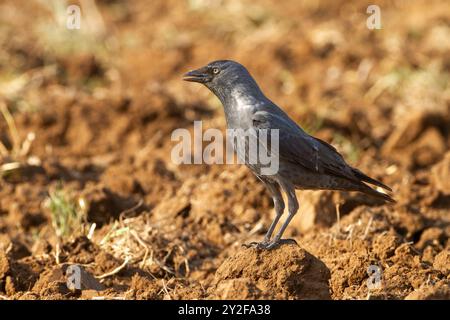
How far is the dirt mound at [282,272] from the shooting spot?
5.14 meters

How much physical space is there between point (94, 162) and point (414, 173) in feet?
11.6

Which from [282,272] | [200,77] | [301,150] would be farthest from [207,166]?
[282,272]

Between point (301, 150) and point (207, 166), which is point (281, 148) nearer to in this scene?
point (301, 150)

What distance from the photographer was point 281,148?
19.0 feet

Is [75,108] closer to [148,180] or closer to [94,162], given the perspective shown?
[94,162]

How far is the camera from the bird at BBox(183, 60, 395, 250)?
228 inches

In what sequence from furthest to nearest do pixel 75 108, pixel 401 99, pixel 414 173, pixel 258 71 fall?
pixel 258 71 < pixel 401 99 < pixel 75 108 < pixel 414 173

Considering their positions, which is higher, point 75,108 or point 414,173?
point 75,108

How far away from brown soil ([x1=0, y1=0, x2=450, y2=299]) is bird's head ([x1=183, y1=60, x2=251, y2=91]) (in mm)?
1236

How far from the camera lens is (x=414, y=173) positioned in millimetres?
9305

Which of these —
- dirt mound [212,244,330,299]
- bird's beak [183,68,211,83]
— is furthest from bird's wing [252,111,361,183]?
dirt mound [212,244,330,299]
